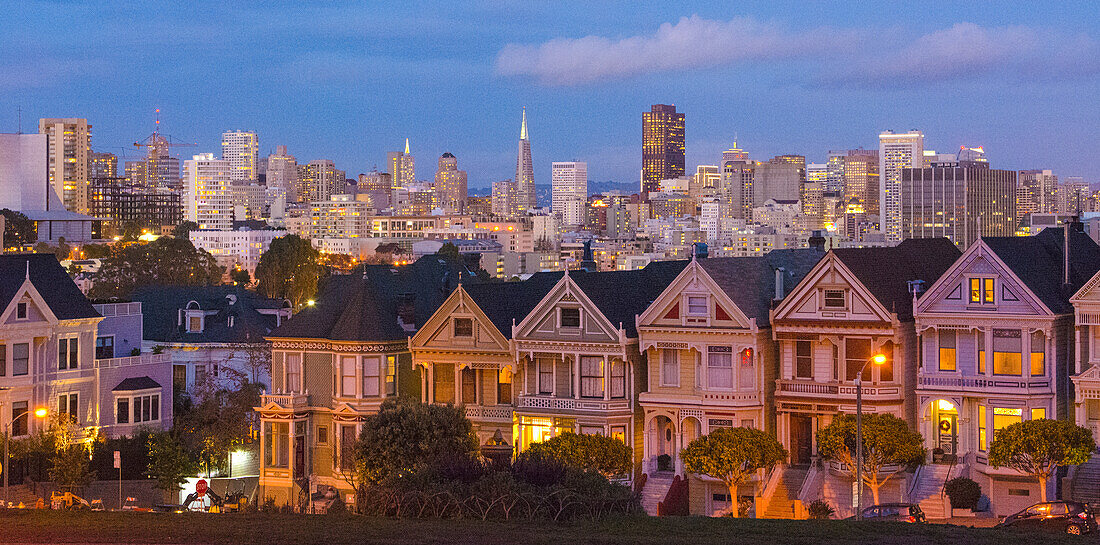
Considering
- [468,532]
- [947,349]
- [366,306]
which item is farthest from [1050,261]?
[468,532]

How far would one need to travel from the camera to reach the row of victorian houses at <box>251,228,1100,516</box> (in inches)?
2044

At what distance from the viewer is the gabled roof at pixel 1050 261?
170 ft

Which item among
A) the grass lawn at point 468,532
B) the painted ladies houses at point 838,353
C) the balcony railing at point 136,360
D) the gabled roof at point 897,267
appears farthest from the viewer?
the balcony railing at point 136,360

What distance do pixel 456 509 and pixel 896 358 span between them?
62.4 feet

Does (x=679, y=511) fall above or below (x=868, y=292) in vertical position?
below

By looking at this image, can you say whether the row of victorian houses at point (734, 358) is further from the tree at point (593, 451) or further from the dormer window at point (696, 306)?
the tree at point (593, 451)

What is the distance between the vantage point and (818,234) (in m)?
65.6

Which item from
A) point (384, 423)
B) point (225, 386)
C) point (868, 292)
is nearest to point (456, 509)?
point (384, 423)

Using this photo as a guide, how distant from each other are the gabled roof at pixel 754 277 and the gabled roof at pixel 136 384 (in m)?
27.2

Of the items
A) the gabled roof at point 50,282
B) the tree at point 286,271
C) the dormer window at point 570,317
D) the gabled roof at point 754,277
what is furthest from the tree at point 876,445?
the tree at point 286,271

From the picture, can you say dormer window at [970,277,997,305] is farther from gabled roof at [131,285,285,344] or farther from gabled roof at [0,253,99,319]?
gabled roof at [131,285,285,344]

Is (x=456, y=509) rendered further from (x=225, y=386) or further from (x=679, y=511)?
(x=225, y=386)

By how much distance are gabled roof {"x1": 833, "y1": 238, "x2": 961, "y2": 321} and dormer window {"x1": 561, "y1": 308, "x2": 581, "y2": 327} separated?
9.55 metres

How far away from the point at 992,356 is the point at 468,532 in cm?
2193
